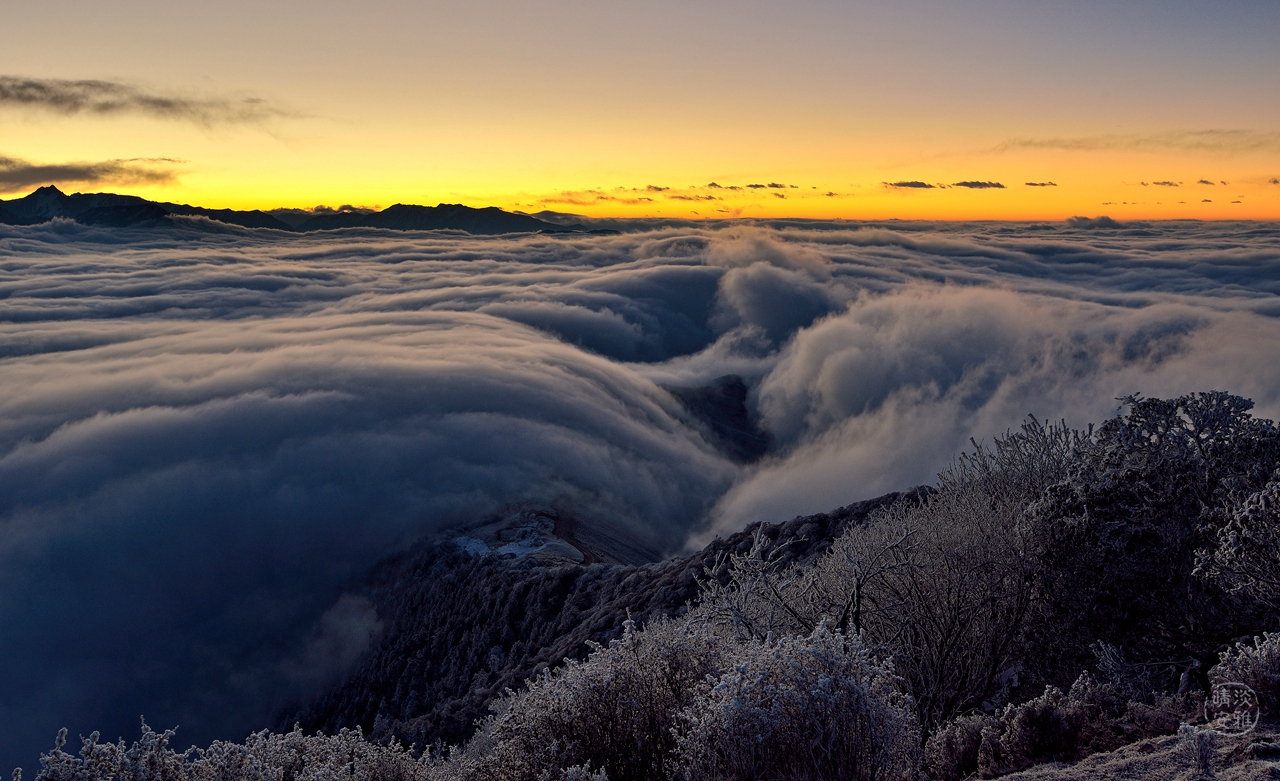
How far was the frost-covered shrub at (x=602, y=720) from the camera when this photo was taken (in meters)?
7.57

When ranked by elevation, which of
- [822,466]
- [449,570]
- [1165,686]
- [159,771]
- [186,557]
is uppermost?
[159,771]

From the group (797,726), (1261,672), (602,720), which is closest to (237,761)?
→ (602,720)

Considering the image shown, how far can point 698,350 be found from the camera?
190 meters

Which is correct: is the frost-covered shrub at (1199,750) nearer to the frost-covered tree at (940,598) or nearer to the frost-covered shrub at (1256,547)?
the frost-covered shrub at (1256,547)

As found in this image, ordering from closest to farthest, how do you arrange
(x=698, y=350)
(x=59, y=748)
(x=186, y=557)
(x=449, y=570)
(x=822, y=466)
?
1. (x=59, y=748)
2. (x=449, y=570)
3. (x=186, y=557)
4. (x=822, y=466)
5. (x=698, y=350)

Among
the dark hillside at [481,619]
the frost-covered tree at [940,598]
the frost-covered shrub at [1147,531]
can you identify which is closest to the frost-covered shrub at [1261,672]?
the frost-covered shrub at [1147,531]

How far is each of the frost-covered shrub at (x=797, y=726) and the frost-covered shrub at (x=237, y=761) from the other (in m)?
3.78

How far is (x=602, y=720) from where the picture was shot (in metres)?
7.81

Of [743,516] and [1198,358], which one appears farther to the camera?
[1198,358]

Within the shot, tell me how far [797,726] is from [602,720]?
245 centimetres

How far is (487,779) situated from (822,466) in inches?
3829

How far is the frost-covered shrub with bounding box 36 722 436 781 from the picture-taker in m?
6.73

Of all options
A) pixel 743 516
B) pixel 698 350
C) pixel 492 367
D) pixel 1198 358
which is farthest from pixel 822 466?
pixel 698 350

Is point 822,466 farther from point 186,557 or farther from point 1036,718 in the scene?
point 1036,718
